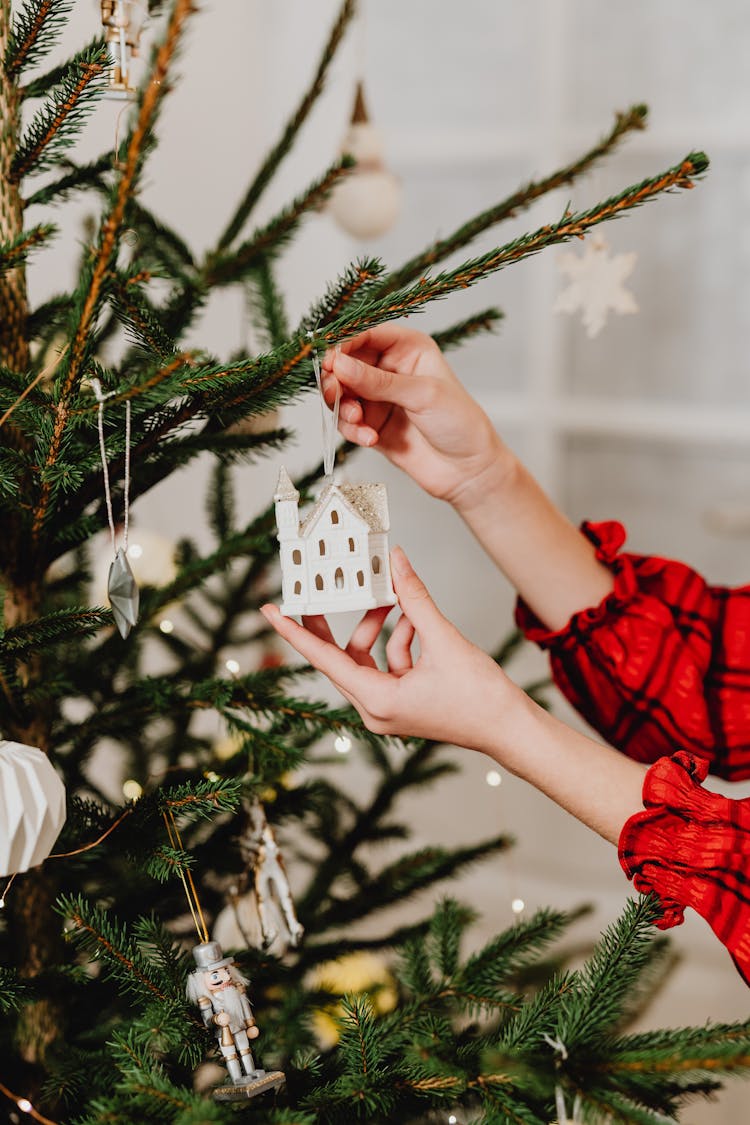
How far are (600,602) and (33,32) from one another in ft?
1.94

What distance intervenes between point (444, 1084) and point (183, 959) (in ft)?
0.65

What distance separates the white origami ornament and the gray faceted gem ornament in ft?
0.27

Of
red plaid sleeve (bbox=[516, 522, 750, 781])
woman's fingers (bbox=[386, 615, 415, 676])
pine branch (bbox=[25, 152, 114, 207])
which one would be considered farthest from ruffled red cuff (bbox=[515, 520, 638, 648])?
pine branch (bbox=[25, 152, 114, 207])

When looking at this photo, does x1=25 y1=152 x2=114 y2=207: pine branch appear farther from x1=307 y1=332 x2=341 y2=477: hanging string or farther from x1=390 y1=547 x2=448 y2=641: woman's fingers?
x1=390 y1=547 x2=448 y2=641: woman's fingers

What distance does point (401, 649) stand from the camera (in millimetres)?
669

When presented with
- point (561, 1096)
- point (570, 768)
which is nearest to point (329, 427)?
point (570, 768)

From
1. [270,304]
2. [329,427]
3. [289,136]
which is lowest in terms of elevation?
[329,427]

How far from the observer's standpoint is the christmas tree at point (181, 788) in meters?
0.49

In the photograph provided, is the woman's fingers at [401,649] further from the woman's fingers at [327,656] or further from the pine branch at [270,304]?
the pine branch at [270,304]

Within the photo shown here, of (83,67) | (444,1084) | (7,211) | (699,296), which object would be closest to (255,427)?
(7,211)

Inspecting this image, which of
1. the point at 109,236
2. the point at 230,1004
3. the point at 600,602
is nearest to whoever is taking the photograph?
the point at 109,236

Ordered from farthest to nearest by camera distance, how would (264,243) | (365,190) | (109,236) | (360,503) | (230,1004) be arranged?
(365,190)
(264,243)
(360,503)
(230,1004)
(109,236)

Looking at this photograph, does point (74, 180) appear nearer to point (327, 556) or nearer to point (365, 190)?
point (327, 556)

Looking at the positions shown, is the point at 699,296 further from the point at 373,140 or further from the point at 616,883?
the point at 616,883
